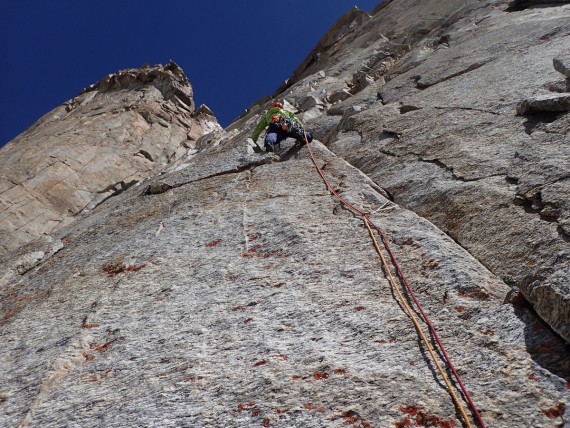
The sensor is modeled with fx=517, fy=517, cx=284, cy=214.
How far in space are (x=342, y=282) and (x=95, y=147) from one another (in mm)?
19209

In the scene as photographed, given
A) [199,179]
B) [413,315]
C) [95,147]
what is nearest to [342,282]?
[413,315]

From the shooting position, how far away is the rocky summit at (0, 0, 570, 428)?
409 centimetres

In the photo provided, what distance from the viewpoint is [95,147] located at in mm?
22344

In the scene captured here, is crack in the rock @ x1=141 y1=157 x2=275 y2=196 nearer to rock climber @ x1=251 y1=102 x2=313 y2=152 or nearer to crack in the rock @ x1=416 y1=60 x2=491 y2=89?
rock climber @ x1=251 y1=102 x2=313 y2=152

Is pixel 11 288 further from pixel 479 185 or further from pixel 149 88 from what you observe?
pixel 149 88

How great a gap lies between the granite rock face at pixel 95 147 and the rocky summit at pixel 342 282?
8.81m

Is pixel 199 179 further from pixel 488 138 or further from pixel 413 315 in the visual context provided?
pixel 413 315

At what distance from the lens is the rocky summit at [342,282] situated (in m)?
4.09

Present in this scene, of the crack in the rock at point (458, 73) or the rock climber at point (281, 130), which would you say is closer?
the rock climber at point (281, 130)

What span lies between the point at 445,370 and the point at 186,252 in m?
4.13

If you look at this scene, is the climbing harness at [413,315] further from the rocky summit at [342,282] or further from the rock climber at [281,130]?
the rock climber at [281,130]

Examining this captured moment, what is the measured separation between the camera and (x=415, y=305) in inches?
198

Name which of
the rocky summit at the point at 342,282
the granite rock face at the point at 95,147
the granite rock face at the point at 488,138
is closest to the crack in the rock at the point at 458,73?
the granite rock face at the point at 488,138

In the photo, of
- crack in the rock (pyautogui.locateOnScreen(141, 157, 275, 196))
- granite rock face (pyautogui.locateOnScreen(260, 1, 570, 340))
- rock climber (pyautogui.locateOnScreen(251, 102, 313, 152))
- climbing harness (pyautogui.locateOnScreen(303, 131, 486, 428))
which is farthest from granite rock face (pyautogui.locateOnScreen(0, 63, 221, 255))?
climbing harness (pyautogui.locateOnScreen(303, 131, 486, 428))
